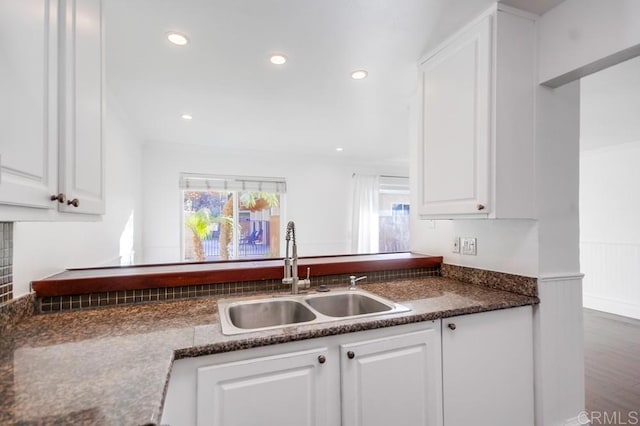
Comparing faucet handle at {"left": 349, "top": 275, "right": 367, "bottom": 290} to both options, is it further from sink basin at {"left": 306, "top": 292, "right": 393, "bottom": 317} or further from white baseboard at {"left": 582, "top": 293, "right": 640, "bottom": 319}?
white baseboard at {"left": 582, "top": 293, "right": 640, "bottom": 319}

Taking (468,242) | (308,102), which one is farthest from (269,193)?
(468,242)

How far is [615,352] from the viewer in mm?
2877

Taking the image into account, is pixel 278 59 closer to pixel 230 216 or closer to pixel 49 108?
pixel 49 108

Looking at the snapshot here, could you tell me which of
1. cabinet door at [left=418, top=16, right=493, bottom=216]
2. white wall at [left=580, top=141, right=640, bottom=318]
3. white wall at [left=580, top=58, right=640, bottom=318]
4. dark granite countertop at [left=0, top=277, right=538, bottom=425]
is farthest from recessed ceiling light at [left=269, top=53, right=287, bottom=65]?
white wall at [left=580, top=141, right=640, bottom=318]

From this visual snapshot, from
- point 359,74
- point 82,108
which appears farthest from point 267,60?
point 82,108

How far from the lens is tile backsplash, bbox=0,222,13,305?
1.16 meters

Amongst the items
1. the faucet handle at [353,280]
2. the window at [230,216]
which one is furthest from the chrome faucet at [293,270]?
the window at [230,216]

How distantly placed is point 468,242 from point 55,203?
2.10 m

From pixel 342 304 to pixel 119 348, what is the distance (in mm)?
1091

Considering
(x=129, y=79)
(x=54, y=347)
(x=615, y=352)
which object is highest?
(x=129, y=79)

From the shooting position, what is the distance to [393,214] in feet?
19.6

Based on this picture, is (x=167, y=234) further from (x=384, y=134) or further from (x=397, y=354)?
(x=397, y=354)

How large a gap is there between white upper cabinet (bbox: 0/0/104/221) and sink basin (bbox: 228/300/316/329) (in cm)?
77

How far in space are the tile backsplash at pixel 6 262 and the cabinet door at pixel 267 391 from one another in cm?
84
